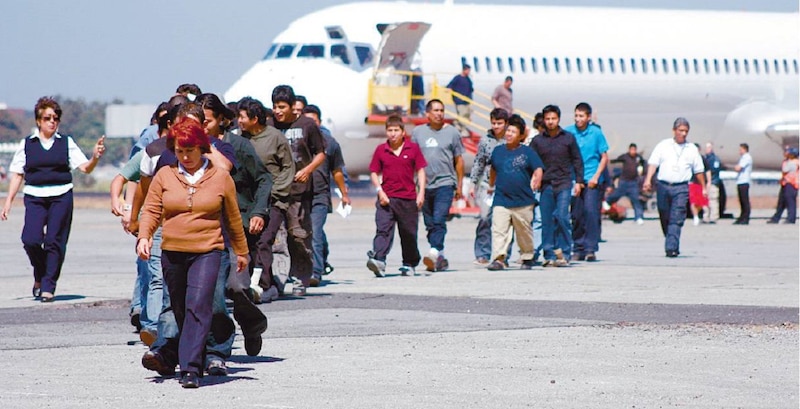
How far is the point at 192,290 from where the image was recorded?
29.5 ft

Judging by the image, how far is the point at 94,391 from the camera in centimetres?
844

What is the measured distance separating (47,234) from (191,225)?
17.8 ft

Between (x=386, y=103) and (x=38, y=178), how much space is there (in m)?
18.5

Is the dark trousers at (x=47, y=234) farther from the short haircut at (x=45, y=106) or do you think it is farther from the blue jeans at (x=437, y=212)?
the blue jeans at (x=437, y=212)

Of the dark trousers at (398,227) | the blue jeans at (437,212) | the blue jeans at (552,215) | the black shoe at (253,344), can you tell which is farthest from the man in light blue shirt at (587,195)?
the black shoe at (253,344)

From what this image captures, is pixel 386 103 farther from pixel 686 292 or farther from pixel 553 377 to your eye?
pixel 553 377

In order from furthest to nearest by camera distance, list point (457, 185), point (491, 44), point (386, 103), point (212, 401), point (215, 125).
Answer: point (491, 44) → point (386, 103) → point (457, 185) → point (215, 125) → point (212, 401)

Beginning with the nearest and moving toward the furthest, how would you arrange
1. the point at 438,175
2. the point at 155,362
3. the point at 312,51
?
the point at 155,362, the point at 438,175, the point at 312,51

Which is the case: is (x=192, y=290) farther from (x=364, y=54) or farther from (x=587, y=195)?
(x=364, y=54)

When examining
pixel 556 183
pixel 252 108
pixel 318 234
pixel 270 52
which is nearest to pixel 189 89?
pixel 252 108

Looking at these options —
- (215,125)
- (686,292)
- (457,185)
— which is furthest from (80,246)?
(215,125)

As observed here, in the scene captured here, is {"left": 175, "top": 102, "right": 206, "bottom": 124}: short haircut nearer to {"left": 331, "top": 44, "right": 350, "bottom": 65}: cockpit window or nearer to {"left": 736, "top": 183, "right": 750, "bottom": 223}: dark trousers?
{"left": 331, "top": 44, "right": 350, "bottom": 65}: cockpit window

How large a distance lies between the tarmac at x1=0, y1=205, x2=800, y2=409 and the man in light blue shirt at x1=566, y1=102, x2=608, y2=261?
111cm

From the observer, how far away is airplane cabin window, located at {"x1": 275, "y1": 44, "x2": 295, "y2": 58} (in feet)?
109
